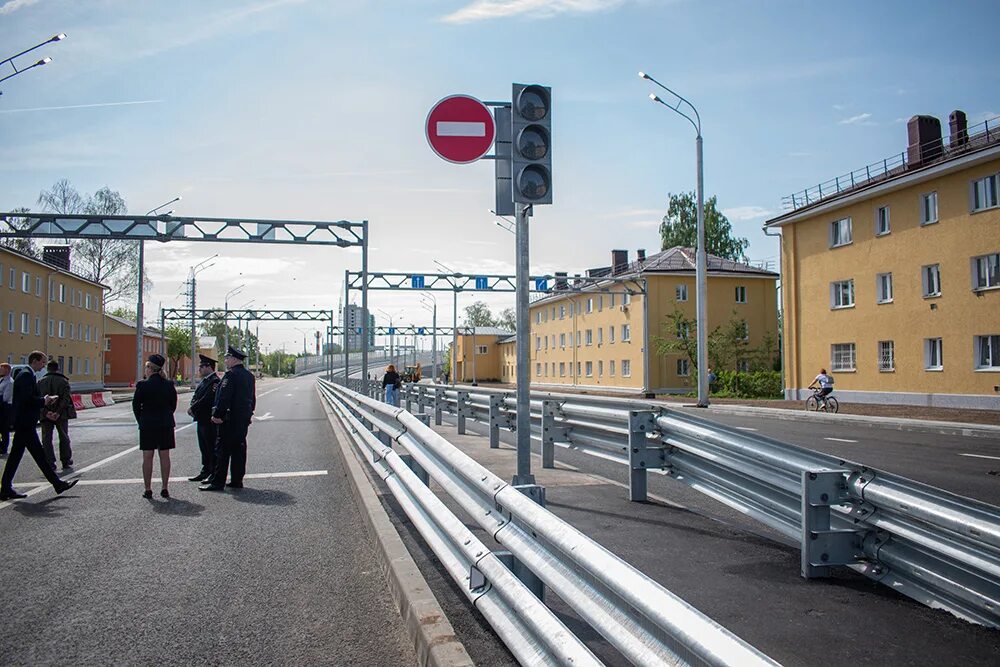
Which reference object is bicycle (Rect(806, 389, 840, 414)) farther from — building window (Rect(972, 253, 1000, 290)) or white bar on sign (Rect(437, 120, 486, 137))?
white bar on sign (Rect(437, 120, 486, 137))

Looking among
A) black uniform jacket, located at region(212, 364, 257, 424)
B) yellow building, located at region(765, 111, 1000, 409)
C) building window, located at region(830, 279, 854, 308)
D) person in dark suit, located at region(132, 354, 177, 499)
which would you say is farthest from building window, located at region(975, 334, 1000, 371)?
person in dark suit, located at region(132, 354, 177, 499)

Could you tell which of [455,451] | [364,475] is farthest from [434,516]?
[364,475]

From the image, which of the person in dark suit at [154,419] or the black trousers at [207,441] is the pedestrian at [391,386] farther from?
the person in dark suit at [154,419]

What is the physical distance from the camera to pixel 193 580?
Result: 560 cm

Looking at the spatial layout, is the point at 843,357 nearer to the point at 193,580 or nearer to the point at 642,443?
the point at 642,443

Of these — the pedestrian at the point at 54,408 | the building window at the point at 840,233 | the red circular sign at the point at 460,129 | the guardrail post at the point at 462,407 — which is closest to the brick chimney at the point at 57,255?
the building window at the point at 840,233

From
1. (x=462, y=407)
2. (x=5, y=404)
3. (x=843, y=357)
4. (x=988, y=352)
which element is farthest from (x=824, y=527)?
(x=843, y=357)

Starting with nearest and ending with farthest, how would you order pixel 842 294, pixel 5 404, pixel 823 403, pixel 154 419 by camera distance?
pixel 154 419, pixel 5 404, pixel 823 403, pixel 842 294

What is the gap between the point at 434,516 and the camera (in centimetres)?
498

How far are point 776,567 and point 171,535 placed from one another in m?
5.14

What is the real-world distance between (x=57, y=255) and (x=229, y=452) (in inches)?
2282

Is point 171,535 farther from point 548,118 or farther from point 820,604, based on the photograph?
point 820,604

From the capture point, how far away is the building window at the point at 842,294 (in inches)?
1298

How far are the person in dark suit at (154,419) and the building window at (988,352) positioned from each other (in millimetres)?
25806
